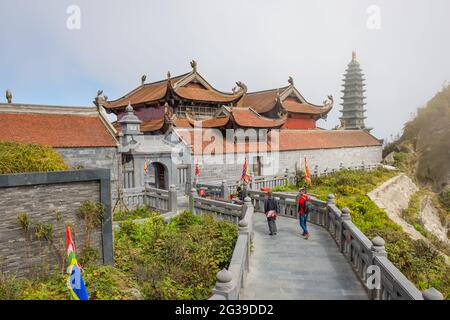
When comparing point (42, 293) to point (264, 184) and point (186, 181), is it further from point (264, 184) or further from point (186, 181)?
point (264, 184)

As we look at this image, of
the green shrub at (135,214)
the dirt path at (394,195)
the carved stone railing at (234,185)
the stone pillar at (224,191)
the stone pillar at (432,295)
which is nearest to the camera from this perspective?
the stone pillar at (432,295)

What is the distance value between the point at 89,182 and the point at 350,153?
28268 mm

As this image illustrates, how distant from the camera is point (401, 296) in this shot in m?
5.31

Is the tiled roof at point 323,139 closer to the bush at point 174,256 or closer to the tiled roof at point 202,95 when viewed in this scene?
the tiled roof at point 202,95

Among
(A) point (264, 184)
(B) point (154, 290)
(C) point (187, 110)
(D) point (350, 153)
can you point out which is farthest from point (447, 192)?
(B) point (154, 290)

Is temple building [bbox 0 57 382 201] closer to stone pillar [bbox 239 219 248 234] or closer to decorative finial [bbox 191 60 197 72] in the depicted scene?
decorative finial [bbox 191 60 197 72]

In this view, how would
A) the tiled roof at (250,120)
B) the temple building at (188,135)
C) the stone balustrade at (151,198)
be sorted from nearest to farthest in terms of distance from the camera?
the stone balustrade at (151,198)
the temple building at (188,135)
the tiled roof at (250,120)

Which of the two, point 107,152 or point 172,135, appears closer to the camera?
point 107,152

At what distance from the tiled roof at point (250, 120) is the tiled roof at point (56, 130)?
854cm

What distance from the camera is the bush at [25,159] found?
747 centimetres

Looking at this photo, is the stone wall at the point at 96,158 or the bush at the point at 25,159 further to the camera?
the stone wall at the point at 96,158

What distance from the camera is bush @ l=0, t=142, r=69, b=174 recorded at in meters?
7.47

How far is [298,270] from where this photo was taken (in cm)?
814

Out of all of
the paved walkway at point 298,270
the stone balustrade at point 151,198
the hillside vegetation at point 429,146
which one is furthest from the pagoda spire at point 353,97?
the paved walkway at point 298,270
